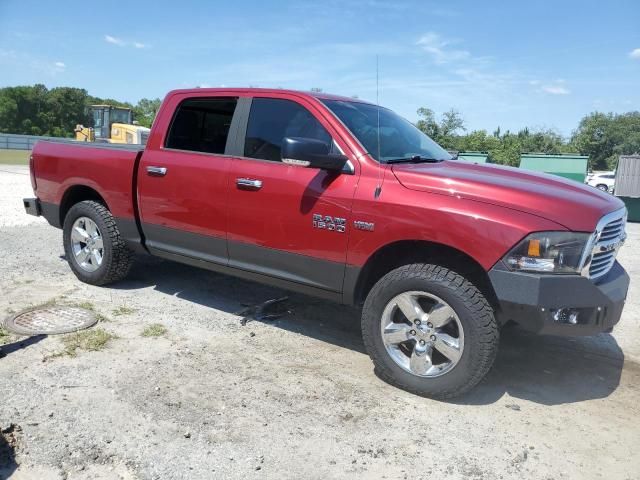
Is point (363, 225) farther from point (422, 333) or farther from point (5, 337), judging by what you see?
point (5, 337)

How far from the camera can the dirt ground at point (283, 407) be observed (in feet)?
9.06

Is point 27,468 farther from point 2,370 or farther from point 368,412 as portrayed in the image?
point 368,412

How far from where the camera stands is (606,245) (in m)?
3.45

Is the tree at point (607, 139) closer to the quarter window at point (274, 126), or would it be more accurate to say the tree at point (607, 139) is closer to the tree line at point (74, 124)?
the tree line at point (74, 124)

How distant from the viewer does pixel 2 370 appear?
358 centimetres

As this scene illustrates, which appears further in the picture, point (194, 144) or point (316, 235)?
point (194, 144)

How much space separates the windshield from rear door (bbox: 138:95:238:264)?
1.01 metres

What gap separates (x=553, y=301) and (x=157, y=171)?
341 cm

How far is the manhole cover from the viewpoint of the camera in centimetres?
427

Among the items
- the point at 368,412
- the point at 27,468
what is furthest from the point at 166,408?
the point at 368,412

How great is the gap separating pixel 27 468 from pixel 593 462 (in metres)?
2.92

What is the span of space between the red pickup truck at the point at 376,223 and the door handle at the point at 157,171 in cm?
2

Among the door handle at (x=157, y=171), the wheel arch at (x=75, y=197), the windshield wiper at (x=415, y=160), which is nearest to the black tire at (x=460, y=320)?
the windshield wiper at (x=415, y=160)

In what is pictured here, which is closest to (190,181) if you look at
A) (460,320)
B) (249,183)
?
(249,183)
